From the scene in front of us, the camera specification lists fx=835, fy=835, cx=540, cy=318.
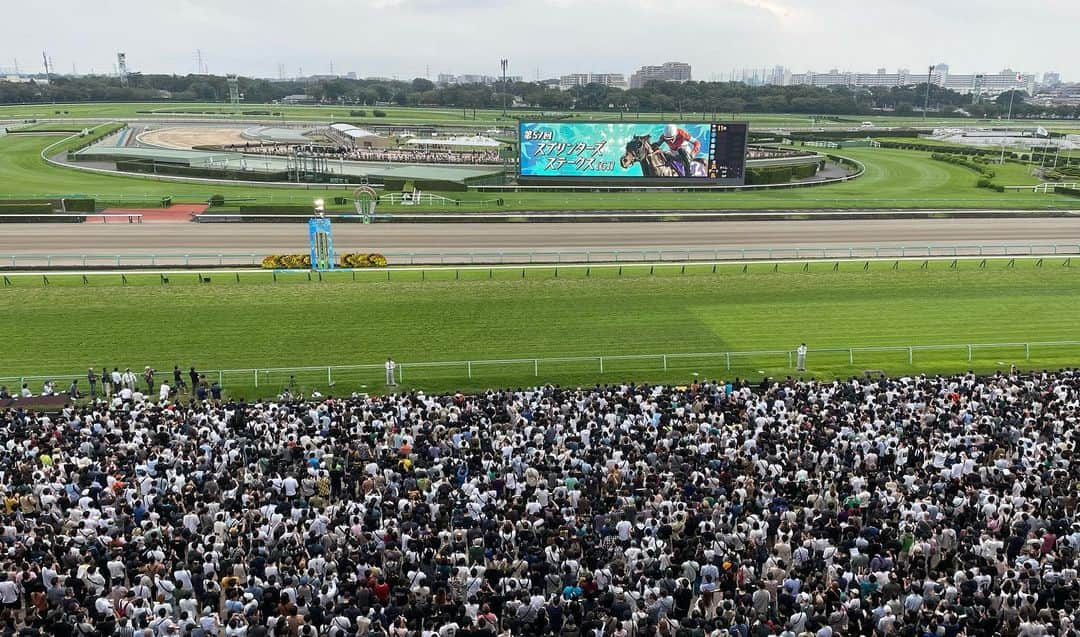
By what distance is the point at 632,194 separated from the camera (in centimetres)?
6912

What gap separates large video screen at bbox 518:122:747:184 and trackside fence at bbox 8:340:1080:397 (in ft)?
134

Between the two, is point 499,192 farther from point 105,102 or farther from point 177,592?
point 105,102

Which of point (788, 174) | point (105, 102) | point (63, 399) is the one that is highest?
point (105, 102)

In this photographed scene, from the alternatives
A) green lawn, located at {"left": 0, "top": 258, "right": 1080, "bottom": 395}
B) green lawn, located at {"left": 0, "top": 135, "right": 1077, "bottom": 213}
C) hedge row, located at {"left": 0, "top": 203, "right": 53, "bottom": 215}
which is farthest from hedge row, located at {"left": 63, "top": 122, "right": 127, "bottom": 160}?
green lawn, located at {"left": 0, "top": 258, "right": 1080, "bottom": 395}

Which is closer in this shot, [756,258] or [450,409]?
[450,409]

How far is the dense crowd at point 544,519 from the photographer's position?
12.6 metres

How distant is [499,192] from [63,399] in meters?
47.8

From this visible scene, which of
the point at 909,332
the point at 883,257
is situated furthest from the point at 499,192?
the point at 909,332

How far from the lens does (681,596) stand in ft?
42.4

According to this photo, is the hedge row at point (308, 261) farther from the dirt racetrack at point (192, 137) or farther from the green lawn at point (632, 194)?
the dirt racetrack at point (192, 137)

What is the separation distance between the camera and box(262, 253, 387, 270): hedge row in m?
Result: 41.1

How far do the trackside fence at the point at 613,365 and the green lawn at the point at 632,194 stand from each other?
32.3 m

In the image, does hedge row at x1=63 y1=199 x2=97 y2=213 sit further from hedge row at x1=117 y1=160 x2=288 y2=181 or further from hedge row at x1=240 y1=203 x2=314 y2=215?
hedge row at x1=117 y1=160 x2=288 y2=181

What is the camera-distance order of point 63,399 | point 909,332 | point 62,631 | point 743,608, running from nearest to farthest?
point 62,631 → point 743,608 → point 63,399 → point 909,332
